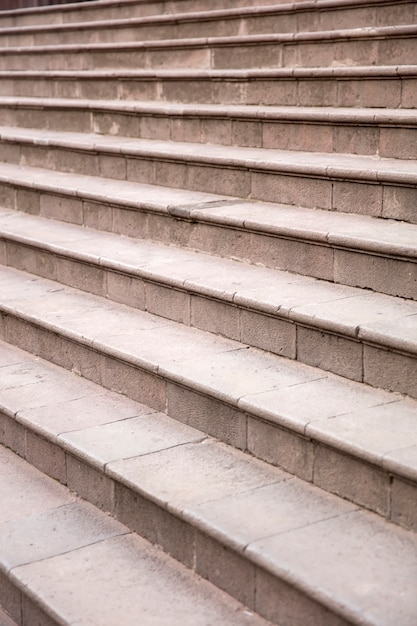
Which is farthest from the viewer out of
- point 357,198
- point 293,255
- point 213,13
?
point 213,13

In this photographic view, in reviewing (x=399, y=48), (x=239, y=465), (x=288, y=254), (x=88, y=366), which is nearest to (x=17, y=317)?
(x=88, y=366)

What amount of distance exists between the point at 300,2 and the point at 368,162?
2333mm

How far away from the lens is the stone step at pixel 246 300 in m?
3.35

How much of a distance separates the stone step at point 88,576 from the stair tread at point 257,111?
233 centimetres

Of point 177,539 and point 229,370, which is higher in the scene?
point 229,370

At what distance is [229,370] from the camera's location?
3629 millimetres

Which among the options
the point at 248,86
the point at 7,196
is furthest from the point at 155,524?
the point at 7,196

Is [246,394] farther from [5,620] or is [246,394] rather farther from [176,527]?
[5,620]

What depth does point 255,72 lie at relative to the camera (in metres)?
5.73

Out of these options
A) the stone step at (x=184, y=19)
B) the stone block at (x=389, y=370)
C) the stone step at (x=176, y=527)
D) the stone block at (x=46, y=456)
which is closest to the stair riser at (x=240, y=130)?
the stone step at (x=184, y=19)

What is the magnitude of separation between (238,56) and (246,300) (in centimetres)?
303

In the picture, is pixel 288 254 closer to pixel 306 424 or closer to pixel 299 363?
pixel 299 363

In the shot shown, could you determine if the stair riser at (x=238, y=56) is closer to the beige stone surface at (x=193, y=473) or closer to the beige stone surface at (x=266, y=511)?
the beige stone surface at (x=193, y=473)

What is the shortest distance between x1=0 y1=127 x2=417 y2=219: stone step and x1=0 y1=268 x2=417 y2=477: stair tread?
94 cm
